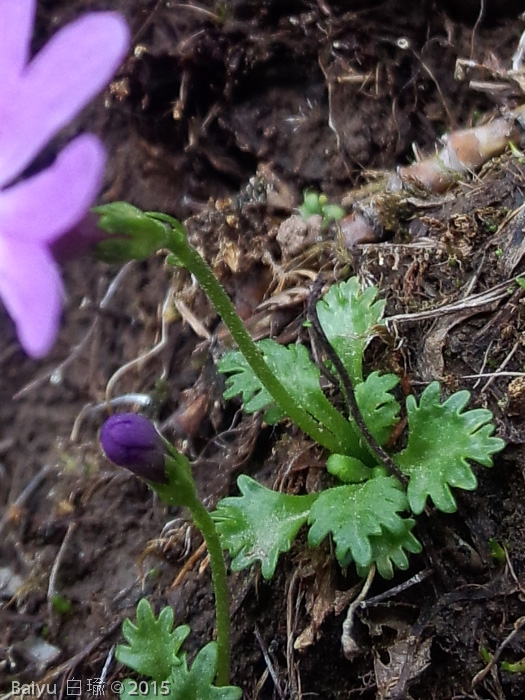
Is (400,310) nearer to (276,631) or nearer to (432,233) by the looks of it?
(432,233)

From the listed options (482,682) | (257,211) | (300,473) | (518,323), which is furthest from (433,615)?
(257,211)

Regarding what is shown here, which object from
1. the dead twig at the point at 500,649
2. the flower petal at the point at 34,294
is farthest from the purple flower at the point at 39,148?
the dead twig at the point at 500,649

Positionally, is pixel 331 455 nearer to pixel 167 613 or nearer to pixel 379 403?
pixel 379 403

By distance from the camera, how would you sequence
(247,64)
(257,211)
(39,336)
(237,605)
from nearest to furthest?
(39,336), (237,605), (257,211), (247,64)

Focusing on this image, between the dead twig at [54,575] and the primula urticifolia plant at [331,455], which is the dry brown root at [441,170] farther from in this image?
the dead twig at [54,575]

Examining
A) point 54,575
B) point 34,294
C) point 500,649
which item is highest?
point 34,294

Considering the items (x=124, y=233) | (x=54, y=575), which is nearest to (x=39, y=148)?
(x=124, y=233)

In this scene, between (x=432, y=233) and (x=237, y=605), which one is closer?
(x=237, y=605)

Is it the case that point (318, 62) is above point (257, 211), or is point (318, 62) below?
above

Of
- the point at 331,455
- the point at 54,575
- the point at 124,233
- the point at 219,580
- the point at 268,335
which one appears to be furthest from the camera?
the point at 54,575
